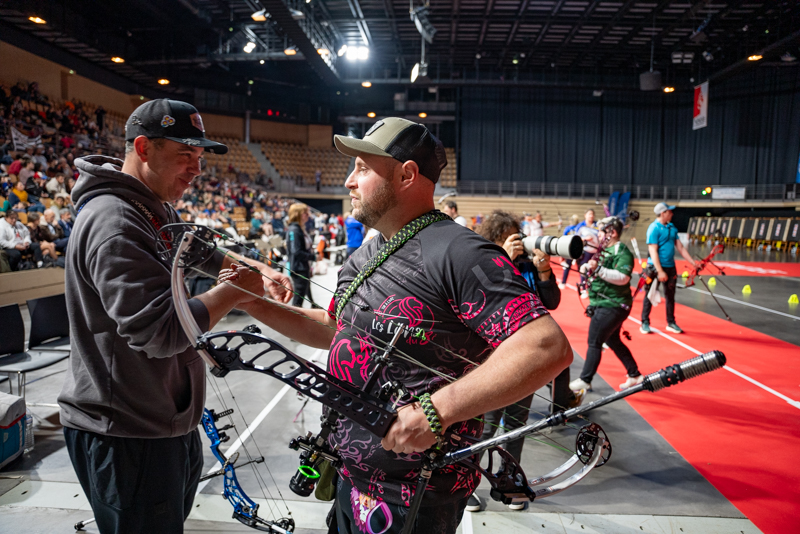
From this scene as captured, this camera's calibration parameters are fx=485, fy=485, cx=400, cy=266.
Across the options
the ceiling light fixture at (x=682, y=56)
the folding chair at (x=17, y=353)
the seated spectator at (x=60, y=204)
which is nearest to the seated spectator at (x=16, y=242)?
the seated spectator at (x=60, y=204)

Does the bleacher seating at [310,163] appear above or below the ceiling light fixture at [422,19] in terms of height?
below

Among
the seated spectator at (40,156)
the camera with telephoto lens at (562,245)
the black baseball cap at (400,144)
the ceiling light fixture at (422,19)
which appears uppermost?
the ceiling light fixture at (422,19)

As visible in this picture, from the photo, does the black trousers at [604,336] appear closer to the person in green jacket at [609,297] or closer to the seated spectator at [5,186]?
the person in green jacket at [609,297]

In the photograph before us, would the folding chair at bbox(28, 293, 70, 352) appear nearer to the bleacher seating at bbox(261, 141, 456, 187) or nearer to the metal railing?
the bleacher seating at bbox(261, 141, 456, 187)

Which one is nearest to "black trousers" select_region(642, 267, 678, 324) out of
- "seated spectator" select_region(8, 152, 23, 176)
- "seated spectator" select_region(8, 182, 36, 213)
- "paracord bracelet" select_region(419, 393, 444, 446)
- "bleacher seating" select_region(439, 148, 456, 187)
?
"paracord bracelet" select_region(419, 393, 444, 446)

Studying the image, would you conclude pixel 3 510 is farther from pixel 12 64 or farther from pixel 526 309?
pixel 12 64

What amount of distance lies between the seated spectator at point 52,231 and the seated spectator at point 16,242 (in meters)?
0.27

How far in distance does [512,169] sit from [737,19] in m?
11.4

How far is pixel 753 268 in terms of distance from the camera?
45.7ft

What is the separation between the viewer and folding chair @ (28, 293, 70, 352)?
3.88m

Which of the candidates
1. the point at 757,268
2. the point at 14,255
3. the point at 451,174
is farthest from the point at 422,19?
the point at 451,174

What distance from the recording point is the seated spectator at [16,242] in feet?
24.7

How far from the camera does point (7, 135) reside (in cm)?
1123

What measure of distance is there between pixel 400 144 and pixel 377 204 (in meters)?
0.16
